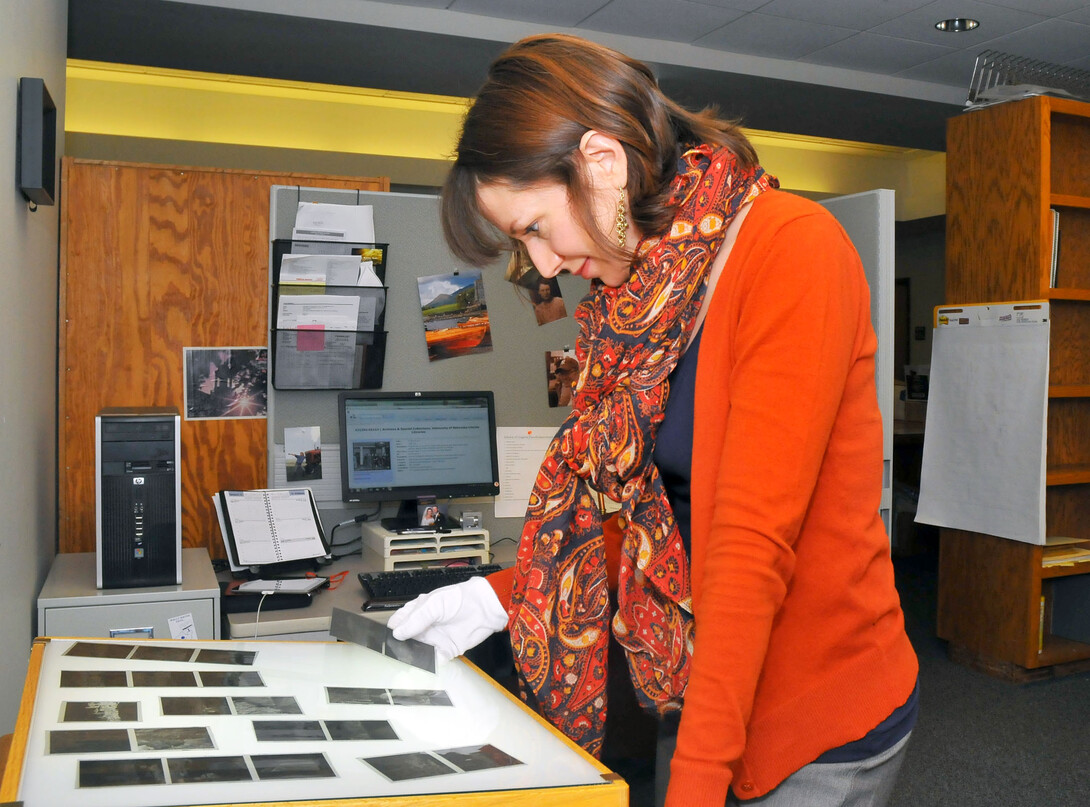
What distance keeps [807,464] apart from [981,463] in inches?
123

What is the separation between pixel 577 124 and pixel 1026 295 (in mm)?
3068

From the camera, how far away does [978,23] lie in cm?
450

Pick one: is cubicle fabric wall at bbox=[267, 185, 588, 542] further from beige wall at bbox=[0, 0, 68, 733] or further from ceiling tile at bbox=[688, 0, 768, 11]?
ceiling tile at bbox=[688, 0, 768, 11]

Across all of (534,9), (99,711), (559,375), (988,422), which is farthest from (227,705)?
(534,9)

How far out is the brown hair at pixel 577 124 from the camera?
34.8 inches

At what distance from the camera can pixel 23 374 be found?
192 cm

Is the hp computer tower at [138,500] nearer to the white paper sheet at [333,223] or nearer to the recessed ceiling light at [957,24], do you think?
the white paper sheet at [333,223]

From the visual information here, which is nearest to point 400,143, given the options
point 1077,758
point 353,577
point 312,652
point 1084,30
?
point 1084,30

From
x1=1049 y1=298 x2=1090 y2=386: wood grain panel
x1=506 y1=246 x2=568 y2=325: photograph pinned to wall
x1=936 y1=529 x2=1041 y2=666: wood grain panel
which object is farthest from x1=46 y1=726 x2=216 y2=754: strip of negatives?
x1=1049 y1=298 x2=1090 y2=386: wood grain panel

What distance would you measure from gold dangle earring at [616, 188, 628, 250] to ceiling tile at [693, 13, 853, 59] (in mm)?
3966

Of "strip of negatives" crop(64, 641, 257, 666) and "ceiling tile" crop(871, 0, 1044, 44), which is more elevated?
"ceiling tile" crop(871, 0, 1044, 44)

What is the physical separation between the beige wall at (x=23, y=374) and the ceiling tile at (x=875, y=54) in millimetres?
3839

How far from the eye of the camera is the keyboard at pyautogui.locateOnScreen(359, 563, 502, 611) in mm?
2008

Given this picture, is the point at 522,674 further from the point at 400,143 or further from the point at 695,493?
the point at 400,143
